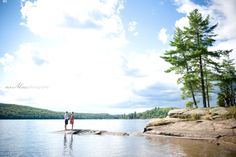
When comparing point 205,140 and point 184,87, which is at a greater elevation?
point 184,87

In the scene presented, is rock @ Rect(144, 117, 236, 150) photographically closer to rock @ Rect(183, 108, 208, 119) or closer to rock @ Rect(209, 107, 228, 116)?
rock @ Rect(209, 107, 228, 116)

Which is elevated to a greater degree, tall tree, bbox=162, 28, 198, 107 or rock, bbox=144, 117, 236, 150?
tall tree, bbox=162, 28, 198, 107

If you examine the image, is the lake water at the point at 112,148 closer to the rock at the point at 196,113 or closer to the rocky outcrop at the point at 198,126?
the rocky outcrop at the point at 198,126

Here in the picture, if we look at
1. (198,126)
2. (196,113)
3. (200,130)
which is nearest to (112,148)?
(200,130)

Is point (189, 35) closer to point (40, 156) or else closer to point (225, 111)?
point (225, 111)

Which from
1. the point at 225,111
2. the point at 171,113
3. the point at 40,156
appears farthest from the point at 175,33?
the point at 40,156

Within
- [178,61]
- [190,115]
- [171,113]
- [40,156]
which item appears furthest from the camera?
[178,61]

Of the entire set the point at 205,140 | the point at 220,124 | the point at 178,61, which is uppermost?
the point at 178,61

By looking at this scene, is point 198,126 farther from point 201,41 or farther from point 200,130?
point 201,41

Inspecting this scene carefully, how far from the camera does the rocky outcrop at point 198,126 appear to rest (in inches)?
1044

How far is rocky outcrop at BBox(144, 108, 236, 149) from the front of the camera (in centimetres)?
2652

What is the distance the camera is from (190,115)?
33719mm

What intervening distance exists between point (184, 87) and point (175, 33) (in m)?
10.1

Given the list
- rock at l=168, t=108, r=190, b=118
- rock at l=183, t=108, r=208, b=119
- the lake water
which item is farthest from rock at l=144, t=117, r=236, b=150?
the lake water
